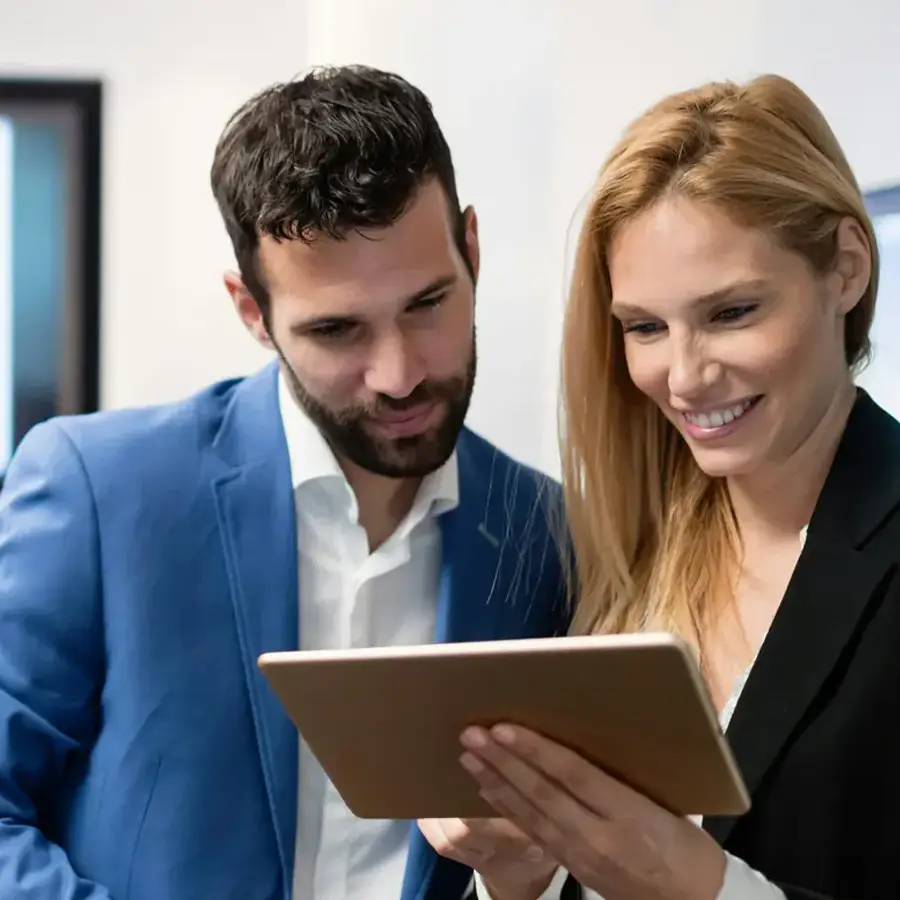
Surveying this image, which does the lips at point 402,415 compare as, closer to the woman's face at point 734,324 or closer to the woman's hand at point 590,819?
the woman's face at point 734,324

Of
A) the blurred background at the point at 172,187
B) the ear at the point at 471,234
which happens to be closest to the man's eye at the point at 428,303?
the ear at the point at 471,234

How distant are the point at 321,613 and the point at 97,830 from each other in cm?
31

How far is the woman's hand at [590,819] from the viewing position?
78cm

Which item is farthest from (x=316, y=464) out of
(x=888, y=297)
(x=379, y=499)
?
(x=888, y=297)

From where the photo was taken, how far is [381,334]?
1150 mm

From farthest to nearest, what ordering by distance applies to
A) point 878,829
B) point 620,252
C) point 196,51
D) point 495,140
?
point 196,51, point 495,140, point 620,252, point 878,829

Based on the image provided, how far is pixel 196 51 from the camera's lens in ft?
6.55

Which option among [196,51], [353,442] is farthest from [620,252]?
[196,51]

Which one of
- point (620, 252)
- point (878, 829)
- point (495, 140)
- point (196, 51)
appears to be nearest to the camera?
point (878, 829)

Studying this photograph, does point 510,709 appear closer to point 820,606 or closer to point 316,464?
point 820,606

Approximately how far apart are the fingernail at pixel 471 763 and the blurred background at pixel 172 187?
0.98 meters

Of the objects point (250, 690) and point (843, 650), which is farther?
point (250, 690)

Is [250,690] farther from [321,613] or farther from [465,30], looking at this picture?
[465,30]

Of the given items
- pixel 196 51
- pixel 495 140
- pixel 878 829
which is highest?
pixel 196 51
